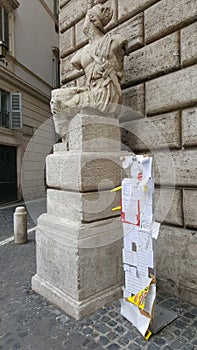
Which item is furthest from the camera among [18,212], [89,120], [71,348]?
[18,212]

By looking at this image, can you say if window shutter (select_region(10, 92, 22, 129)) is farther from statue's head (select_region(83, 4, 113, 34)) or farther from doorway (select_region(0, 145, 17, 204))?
statue's head (select_region(83, 4, 113, 34))

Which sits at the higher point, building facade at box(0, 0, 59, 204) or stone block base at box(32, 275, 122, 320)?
building facade at box(0, 0, 59, 204)

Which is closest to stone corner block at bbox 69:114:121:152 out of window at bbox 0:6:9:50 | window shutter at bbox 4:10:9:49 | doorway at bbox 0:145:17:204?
doorway at bbox 0:145:17:204

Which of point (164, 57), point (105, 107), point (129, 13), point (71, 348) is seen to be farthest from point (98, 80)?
point (71, 348)

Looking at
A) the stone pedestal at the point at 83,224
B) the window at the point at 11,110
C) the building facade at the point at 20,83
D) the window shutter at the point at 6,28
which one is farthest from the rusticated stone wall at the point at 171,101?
the window shutter at the point at 6,28

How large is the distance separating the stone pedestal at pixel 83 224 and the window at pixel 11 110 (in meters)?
9.38

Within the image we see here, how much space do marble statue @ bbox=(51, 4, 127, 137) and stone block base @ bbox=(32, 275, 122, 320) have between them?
173 cm

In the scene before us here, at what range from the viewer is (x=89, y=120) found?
2711mm

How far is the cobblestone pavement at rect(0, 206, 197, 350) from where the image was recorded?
85.8 inches

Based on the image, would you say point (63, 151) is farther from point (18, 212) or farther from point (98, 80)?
point (18, 212)

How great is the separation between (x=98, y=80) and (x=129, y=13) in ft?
4.29

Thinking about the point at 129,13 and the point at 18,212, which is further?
the point at 18,212

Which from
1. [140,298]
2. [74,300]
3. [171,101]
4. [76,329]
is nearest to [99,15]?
[171,101]

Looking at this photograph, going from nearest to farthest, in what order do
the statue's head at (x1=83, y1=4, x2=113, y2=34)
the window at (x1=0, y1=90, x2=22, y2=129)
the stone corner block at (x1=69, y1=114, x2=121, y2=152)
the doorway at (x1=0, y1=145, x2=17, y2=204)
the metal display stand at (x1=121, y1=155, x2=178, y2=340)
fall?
the metal display stand at (x1=121, y1=155, x2=178, y2=340)
the stone corner block at (x1=69, y1=114, x2=121, y2=152)
the statue's head at (x1=83, y1=4, x2=113, y2=34)
the doorway at (x1=0, y1=145, x2=17, y2=204)
the window at (x1=0, y1=90, x2=22, y2=129)
